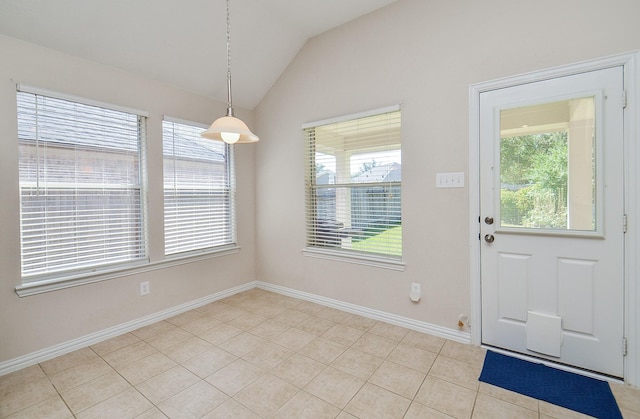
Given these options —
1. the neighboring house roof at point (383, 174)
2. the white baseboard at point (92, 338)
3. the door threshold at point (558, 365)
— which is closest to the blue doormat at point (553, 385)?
the door threshold at point (558, 365)

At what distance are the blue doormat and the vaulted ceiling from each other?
10.7 feet

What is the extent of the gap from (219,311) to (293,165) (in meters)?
1.90

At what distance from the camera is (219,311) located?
3238mm

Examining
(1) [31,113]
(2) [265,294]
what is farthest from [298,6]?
(2) [265,294]

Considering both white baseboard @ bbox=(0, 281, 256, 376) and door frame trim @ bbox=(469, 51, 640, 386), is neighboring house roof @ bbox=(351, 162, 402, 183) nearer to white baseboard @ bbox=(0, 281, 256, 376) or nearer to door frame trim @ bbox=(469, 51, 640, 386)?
door frame trim @ bbox=(469, 51, 640, 386)

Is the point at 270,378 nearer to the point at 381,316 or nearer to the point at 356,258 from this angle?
the point at 381,316

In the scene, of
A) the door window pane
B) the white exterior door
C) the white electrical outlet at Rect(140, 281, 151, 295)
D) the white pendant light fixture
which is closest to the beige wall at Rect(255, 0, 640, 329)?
the white exterior door

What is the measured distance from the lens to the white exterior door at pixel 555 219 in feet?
6.44

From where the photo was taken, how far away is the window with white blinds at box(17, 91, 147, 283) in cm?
226

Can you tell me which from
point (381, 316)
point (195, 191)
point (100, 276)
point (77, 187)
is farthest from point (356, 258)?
point (77, 187)

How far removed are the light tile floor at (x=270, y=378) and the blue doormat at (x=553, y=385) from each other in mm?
64

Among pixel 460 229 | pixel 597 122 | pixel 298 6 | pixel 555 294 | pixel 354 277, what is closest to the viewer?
pixel 597 122

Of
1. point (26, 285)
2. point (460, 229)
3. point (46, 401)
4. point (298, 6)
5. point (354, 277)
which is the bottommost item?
point (46, 401)

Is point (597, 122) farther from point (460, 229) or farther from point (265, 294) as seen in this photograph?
point (265, 294)
